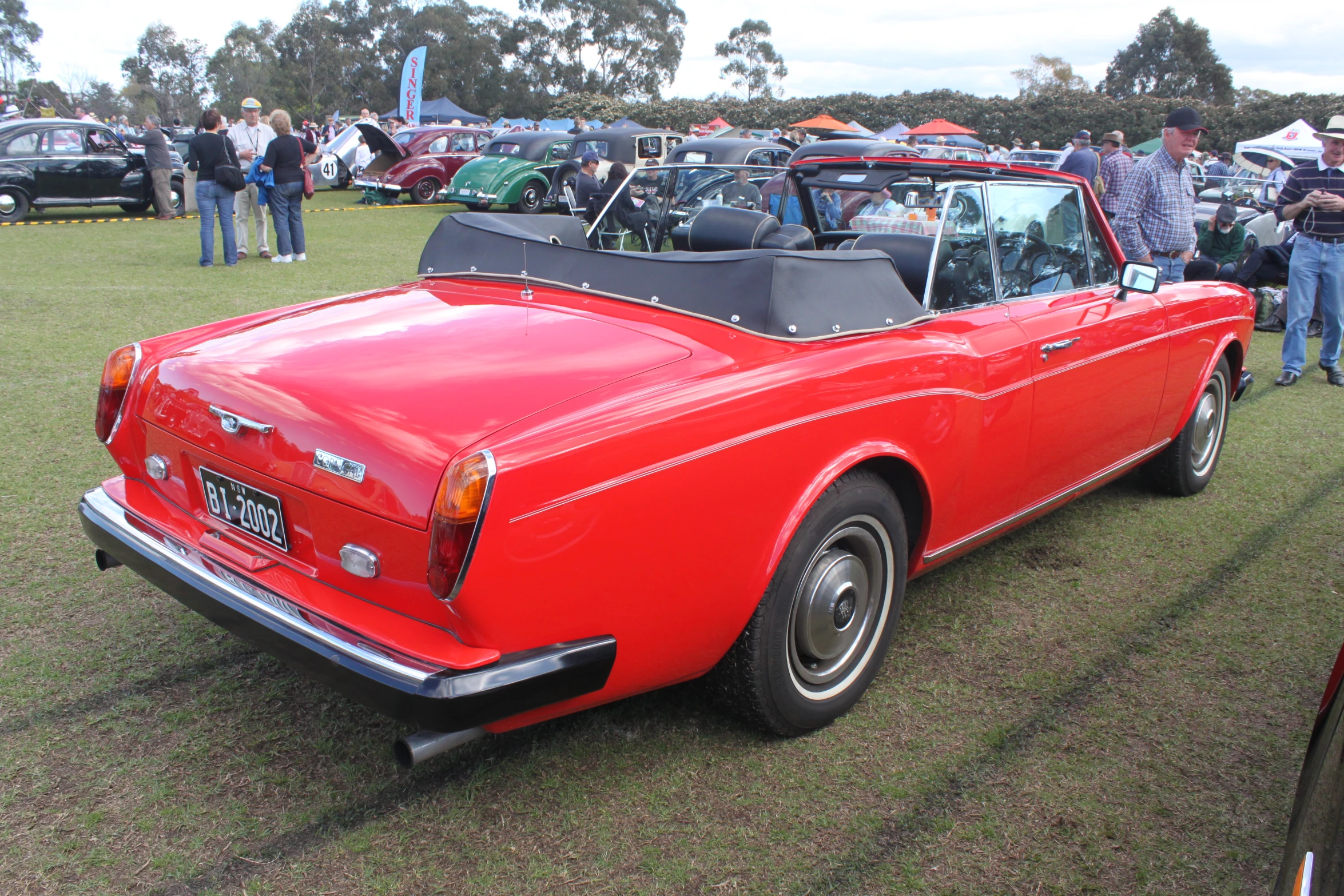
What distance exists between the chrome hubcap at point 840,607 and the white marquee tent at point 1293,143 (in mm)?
30771

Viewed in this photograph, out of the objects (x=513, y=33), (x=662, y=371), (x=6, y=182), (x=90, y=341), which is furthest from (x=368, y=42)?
(x=662, y=371)

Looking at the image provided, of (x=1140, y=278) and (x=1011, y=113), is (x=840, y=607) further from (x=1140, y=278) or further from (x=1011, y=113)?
(x=1011, y=113)

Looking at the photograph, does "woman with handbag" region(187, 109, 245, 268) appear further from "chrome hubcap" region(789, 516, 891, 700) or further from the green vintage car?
"chrome hubcap" region(789, 516, 891, 700)

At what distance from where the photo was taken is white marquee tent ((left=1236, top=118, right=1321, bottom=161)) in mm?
28156

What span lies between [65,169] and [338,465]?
1581 centimetres

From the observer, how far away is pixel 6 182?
14016 mm

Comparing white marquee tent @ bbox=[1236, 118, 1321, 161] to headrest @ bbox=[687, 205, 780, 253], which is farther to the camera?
white marquee tent @ bbox=[1236, 118, 1321, 161]

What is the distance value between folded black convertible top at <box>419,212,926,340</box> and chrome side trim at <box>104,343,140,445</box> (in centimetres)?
106

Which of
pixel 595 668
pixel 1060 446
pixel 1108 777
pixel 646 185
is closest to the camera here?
pixel 595 668

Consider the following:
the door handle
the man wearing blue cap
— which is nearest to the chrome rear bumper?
the door handle

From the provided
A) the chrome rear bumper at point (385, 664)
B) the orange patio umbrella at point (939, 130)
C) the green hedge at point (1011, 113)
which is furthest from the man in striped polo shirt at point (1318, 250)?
the green hedge at point (1011, 113)

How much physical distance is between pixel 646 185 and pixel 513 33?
88977mm

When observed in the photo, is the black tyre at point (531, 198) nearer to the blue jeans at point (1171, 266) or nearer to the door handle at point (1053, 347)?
the blue jeans at point (1171, 266)

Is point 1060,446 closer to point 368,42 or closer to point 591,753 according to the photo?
point 591,753
